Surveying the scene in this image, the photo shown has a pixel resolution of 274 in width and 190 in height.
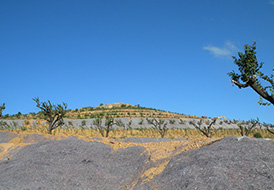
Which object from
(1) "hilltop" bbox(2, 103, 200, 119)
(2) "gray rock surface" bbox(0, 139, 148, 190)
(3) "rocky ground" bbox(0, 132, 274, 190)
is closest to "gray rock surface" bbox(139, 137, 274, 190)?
(3) "rocky ground" bbox(0, 132, 274, 190)

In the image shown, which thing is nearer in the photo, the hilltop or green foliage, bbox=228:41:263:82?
green foliage, bbox=228:41:263:82

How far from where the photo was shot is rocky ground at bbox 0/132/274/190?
6.86 m

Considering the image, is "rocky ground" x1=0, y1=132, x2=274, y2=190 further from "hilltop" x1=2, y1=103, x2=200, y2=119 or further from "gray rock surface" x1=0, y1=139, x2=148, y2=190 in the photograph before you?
"hilltop" x1=2, y1=103, x2=200, y2=119

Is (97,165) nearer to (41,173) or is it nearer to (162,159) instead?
(41,173)

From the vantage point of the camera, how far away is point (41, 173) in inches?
392

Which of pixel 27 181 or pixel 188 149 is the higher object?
pixel 188 149

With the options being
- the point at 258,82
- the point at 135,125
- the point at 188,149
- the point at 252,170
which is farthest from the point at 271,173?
the point at 135,125

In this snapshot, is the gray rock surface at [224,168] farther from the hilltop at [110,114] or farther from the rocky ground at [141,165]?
the hilltop at [110,114]

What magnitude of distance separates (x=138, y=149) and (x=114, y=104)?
9614 cm

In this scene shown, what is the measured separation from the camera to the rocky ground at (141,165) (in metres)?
6.86

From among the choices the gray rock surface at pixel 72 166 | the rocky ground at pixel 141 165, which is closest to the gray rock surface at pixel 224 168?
the rocky ground at pixel 141 165

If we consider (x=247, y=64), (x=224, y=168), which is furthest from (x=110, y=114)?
(x=224, y=168)

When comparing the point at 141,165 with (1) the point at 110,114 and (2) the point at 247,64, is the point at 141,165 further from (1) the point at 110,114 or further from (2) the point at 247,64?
(1) the point at 110,114

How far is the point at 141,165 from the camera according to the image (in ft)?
34.2
